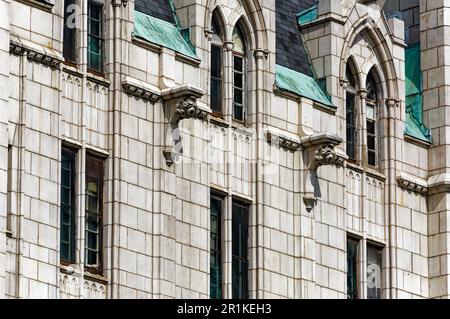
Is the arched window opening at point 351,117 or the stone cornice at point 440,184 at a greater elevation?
the arched window opening at point 351,117

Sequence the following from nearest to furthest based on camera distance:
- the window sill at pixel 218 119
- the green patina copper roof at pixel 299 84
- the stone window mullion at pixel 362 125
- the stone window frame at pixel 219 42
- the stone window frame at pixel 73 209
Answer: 1. the stone window frame at pixel 73 209
2. the window sill at pixel 218 119
3. the stone window frame at pixel 219 42
4. the green patina copper roof at pixel 299 84
5. the stone window mullion at pixel 362 125

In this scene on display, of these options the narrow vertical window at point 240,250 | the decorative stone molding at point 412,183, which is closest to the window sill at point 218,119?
the narrow vertical window at point 240,250

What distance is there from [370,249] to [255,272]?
5153 millimetres

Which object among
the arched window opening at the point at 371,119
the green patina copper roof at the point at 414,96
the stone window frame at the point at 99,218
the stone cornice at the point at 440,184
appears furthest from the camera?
the green patina copper roof at the point at 414,96

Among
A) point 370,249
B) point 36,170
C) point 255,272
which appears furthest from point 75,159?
point 370,249

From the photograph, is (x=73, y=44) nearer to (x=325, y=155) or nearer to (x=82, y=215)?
(x=82, y=215)

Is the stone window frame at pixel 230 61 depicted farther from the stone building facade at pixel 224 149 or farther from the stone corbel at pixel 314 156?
the stone corbel at pixel 314 156

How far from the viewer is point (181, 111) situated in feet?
202

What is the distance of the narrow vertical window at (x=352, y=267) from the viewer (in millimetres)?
67062

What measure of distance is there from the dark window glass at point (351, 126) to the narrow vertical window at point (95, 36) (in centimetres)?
899

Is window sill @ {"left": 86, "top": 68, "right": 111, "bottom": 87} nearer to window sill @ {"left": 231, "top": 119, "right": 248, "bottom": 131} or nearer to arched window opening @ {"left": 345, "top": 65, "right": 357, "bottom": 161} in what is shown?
window sill @ {"left": 231, "top": 119, "right": 248, "bottom": 131}

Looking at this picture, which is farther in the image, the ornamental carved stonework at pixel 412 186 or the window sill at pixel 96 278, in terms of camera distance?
the ornamental carved stonework at pixel 412 186
